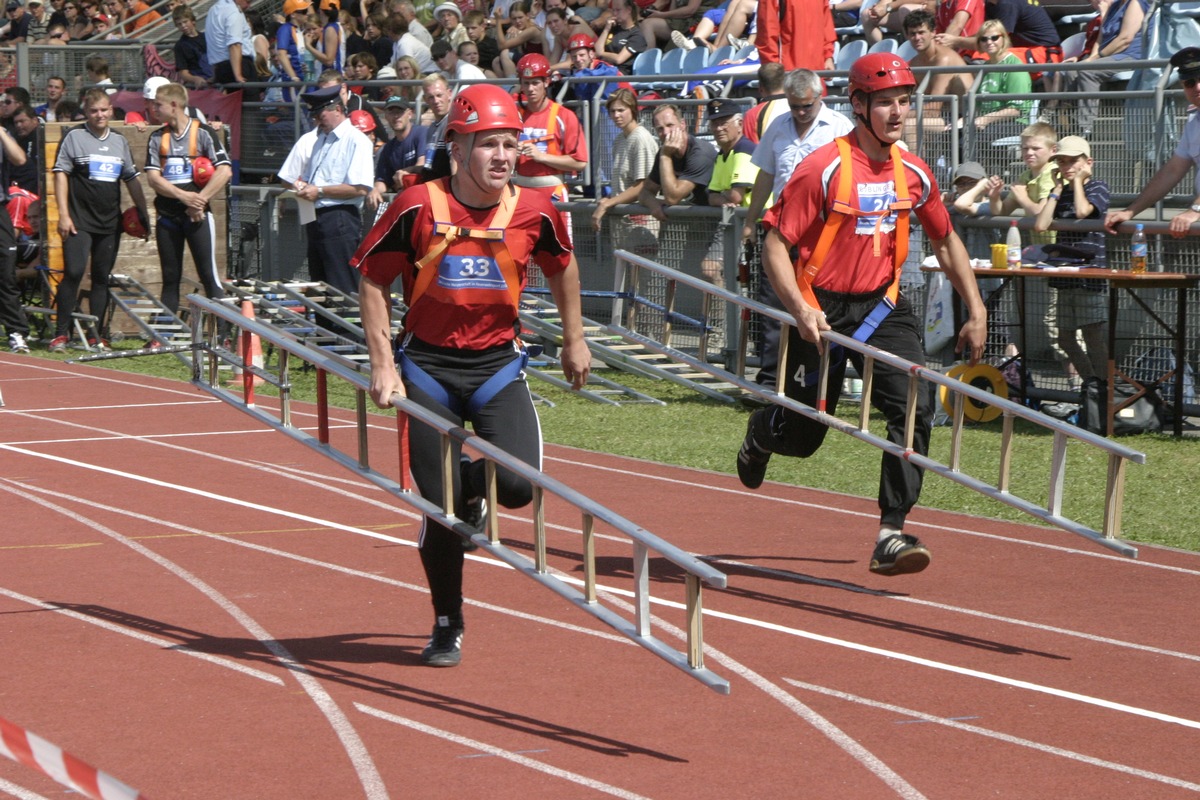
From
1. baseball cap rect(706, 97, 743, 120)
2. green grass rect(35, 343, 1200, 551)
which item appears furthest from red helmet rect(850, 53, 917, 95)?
baseball cap rect(706, 97, 743, 120)

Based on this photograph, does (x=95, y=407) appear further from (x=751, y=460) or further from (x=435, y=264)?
(x=435, y=264)

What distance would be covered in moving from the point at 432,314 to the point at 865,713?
1991mm

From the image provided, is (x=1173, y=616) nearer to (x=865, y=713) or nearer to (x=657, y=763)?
(x=865, y=713)

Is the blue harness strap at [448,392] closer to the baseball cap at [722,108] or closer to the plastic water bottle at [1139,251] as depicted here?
the plastic water bottle at [1139,251]

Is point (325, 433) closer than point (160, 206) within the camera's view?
Yes

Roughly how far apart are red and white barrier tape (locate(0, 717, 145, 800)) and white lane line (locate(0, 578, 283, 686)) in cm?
244

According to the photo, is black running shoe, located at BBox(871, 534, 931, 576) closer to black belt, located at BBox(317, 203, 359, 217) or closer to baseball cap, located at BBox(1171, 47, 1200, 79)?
baseball cap, located at BBox(1171, 47, 1200, 79)

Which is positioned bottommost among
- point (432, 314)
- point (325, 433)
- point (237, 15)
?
point (325, 433)

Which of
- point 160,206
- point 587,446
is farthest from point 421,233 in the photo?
point 160,206

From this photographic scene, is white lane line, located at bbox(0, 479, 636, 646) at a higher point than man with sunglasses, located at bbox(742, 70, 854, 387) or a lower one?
lower

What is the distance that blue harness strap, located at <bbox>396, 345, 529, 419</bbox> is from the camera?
602 cm

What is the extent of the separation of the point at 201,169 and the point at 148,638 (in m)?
8.97

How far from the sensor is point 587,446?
37.1 feet

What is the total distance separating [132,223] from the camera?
15.7m
